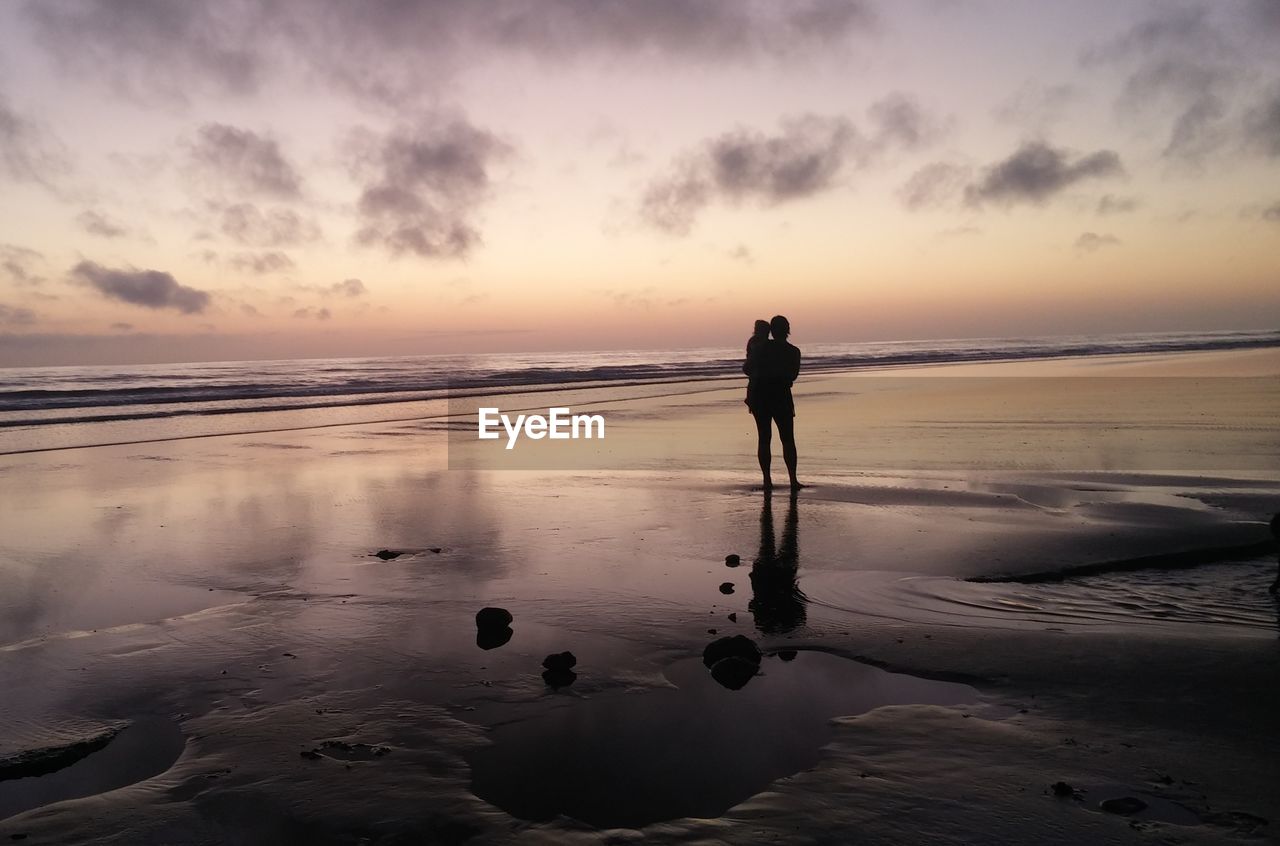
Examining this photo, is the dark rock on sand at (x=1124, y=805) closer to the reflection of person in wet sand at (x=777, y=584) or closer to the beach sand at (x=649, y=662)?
the beach sand at (x=649, y=662)

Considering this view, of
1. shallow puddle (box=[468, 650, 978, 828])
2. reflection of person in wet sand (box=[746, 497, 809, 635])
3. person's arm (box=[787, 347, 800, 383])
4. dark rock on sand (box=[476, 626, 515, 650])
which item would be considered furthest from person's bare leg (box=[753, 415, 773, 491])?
shallow puddle (box=[468, 650, 978, 828])

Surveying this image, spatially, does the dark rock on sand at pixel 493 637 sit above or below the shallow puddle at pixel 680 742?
above

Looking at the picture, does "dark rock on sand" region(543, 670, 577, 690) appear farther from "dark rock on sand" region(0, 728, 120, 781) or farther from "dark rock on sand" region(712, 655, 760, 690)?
"dark rock on sand" region(0, 728, 120, 781)

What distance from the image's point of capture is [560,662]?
5117 millimetres

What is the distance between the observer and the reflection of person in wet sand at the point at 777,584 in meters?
6.09

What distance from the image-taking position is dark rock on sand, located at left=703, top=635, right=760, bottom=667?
17.2 ft

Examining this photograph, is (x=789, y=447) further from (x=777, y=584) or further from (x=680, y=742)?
(x=680, y=742)

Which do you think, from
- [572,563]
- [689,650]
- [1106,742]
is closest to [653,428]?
[572,563]

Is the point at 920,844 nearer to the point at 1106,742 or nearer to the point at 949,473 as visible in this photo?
the point at 1106,742

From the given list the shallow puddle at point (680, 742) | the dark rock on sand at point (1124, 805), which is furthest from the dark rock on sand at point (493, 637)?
the dark rock on sand at point (1124, 805)

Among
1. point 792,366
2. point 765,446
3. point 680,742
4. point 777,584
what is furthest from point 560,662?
point 792,366

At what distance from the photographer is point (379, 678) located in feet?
16.7

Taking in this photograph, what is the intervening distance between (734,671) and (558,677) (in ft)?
3.53

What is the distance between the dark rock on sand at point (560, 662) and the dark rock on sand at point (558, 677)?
0.04 feet
